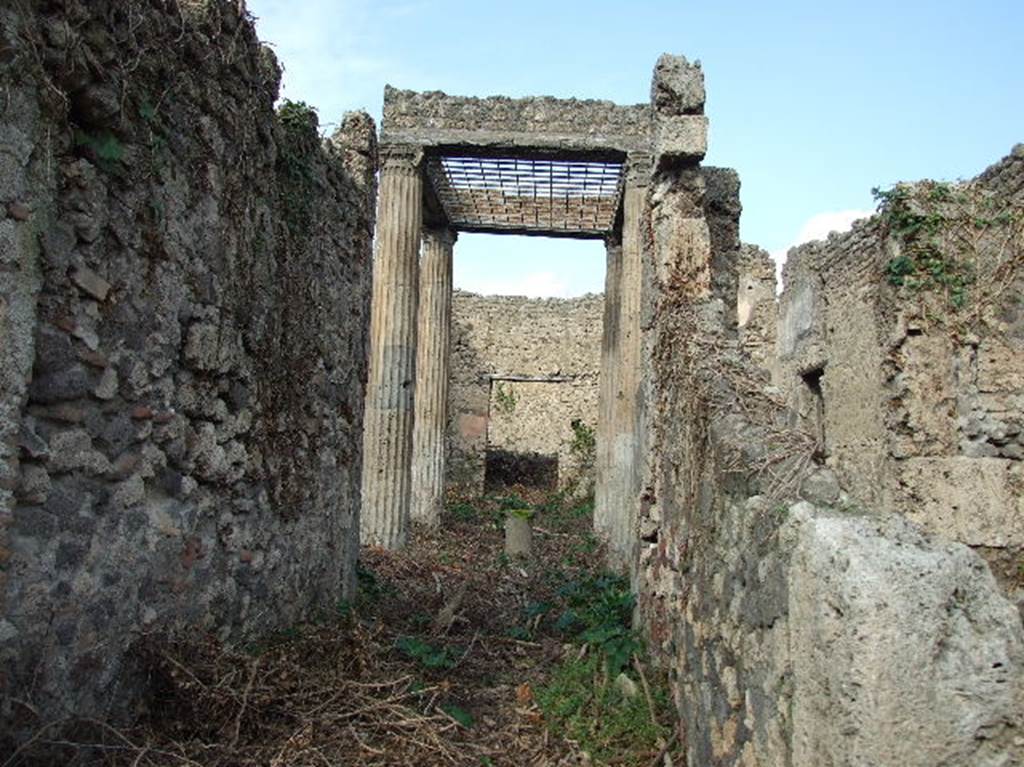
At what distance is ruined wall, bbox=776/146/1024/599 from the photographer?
5.91 m

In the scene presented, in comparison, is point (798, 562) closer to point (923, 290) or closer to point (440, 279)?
point (923, 290)

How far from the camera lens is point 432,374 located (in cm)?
1275

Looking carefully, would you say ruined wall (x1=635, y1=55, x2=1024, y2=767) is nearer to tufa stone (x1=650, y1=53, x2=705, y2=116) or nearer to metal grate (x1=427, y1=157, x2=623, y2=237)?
tufa stone (x1=650, y1=53, x2=705, y2=116)

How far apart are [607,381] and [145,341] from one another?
971 cm

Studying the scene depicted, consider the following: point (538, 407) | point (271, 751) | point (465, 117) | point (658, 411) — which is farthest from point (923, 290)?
point (538, 407)

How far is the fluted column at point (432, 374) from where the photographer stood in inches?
478

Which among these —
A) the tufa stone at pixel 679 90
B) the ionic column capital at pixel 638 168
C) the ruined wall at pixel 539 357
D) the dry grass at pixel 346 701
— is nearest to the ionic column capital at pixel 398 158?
the ionic column capital at pixel 638 168

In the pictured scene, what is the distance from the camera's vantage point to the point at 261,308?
4113 millimetres

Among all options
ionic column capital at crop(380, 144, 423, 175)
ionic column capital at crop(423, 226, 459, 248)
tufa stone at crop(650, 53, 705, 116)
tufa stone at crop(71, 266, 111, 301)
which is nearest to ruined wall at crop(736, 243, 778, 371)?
ionic column capital at crop(423, 226, 459, 248)

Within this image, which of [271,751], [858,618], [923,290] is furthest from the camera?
[923,290]

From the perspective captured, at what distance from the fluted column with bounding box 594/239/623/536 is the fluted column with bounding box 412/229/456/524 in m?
2.14

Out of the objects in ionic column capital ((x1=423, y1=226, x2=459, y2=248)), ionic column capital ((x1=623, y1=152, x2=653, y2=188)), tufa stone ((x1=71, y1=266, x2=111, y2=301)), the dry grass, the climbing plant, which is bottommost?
the dry grass

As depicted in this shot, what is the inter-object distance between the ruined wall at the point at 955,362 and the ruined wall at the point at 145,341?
3.96 m

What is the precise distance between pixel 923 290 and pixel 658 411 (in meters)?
2.20
